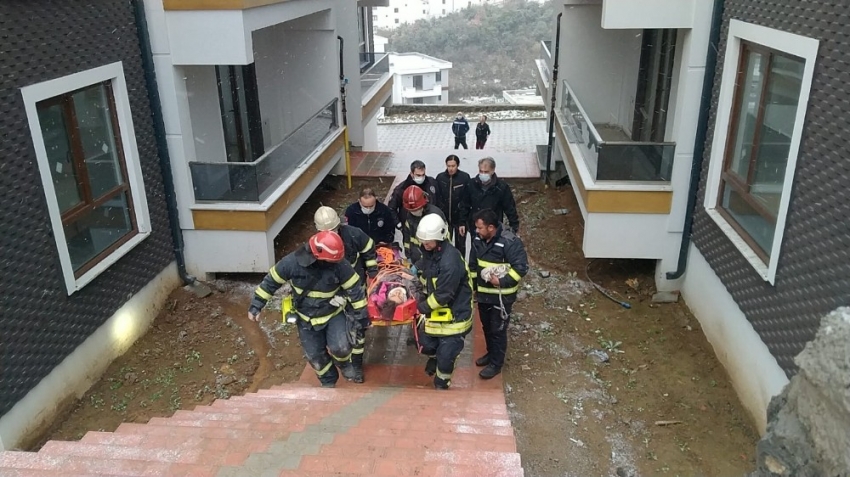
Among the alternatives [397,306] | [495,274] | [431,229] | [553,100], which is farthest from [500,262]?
[553,100]

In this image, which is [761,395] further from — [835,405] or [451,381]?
[835,405]

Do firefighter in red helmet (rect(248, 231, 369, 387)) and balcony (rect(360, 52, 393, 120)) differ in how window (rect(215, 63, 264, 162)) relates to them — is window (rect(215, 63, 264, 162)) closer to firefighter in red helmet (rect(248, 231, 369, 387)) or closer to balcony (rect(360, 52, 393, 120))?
balcony (rect(360, 52, 393, 120))

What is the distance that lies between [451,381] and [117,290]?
3988 mm

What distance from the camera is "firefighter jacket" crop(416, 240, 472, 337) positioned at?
5.46m

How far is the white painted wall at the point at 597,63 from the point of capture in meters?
11.8

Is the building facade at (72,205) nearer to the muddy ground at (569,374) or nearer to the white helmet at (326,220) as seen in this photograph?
the muddy ground at (569,374)

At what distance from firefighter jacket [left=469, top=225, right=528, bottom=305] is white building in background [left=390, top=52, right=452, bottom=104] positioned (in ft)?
148

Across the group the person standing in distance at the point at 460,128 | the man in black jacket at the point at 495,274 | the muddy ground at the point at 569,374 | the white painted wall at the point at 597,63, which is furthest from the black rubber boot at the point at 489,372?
the person standing in distance at the point at 460,128

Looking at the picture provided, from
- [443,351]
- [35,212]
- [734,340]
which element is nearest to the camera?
[443,351]

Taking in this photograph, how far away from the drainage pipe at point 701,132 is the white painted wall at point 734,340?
0.12 m

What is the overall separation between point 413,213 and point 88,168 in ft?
11.8

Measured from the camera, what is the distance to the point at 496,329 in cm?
630

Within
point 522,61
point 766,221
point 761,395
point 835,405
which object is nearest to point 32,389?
point 835,405

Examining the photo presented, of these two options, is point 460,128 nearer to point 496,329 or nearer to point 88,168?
point 88,168
